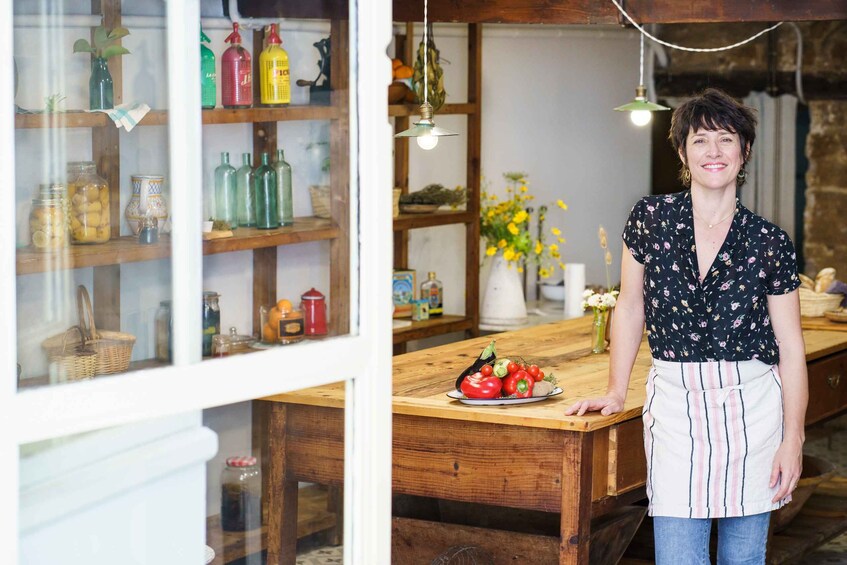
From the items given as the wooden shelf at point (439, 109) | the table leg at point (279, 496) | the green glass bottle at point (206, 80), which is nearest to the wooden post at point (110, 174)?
the green glass bottle at point (206, 80)

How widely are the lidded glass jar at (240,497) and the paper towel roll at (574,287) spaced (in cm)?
420

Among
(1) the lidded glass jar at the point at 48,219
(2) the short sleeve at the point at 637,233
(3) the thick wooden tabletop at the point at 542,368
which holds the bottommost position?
(3) the thick wooden tabletop at the point at 542,368

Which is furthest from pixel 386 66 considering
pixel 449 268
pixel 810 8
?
pixel 449 268

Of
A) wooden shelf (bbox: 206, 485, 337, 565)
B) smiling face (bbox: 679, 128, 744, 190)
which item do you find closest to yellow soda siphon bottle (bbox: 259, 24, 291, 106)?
wooden shelf (bbox: 206, 485, 337, 565)

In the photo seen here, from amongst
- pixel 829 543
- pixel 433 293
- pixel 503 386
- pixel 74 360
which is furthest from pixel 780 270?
pixel 433 293

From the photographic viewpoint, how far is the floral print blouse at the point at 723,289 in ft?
9.19

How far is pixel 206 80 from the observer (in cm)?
197

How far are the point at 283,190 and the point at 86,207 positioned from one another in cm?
39

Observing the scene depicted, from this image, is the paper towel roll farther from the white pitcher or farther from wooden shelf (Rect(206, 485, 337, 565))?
the white pitcher

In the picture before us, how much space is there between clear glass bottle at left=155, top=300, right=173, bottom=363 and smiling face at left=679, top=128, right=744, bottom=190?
54.9 inches

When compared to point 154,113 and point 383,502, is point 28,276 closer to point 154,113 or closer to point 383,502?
point 154,113

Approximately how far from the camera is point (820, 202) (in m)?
7.01

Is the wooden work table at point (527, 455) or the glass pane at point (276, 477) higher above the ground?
the glass pane at point (276, 477)

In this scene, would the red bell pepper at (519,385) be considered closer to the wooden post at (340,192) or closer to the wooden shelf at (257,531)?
the wooden shelf at (257,531)
